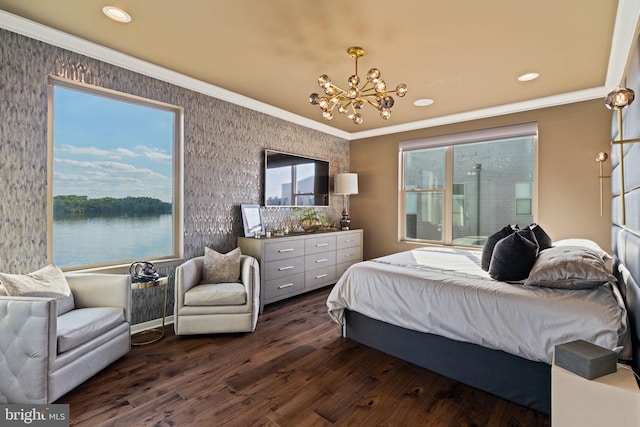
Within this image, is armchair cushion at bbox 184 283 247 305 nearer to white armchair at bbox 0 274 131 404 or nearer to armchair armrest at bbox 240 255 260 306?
armchair armrest at bbox 240 255 260 306

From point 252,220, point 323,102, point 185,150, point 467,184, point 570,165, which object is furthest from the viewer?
point 467,184

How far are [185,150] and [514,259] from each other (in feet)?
10.8

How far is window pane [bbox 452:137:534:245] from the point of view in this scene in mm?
4164

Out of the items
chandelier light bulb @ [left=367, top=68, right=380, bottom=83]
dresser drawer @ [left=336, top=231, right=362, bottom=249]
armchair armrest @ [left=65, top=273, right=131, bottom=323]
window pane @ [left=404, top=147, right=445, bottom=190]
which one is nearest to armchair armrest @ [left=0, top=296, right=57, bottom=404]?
armchair armrest @ [left=65, top=273, right=131, bottom=323]

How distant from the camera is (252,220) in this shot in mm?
4117

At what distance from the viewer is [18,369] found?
1848 mm

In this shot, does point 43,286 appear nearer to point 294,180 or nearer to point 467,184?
point 294,180

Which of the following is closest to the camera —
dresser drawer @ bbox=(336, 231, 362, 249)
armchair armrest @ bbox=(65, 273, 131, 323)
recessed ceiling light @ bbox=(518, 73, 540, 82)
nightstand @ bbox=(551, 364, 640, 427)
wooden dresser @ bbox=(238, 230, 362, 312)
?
nightstand @ bbox=(551, 364, 640, 427)

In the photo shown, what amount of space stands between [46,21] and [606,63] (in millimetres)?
4771

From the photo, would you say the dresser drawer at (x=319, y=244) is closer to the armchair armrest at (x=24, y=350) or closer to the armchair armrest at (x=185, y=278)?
the armchair armrest at (x=185, y=278)

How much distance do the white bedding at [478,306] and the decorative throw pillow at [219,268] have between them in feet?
3.66

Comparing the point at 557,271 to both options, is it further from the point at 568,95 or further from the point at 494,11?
the point at 568,95

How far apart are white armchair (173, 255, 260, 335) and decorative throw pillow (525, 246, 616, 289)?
90.3 inches

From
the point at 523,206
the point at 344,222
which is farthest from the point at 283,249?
the point at 523,206
